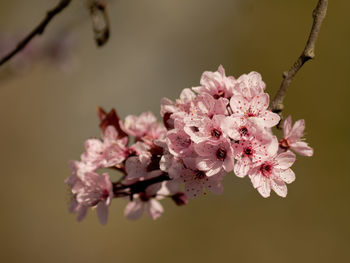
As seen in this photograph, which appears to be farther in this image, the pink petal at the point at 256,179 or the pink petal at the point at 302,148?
the pink petal at the point at 302,148

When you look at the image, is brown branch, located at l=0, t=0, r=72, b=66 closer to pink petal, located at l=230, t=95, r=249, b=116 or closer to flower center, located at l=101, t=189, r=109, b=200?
flower center, located at l=101, t=189, r=109, b=200

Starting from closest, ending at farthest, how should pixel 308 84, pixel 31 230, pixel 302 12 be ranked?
pixel 31 230
pixel 308 84
pixel 302 12

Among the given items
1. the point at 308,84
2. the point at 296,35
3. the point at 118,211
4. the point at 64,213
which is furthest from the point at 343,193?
the point at 64,213

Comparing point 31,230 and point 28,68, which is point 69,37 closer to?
point 28,68

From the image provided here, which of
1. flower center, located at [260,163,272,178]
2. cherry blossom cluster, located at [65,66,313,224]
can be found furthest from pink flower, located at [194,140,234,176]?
flower center, located at [260,163,272,178]

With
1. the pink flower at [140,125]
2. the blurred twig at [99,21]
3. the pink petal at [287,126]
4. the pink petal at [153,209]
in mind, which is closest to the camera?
the pink petal at [287,126]

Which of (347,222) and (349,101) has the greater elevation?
(349,101)

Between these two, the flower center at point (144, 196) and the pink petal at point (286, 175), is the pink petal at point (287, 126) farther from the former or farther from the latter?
the flower center at point (144, 196)

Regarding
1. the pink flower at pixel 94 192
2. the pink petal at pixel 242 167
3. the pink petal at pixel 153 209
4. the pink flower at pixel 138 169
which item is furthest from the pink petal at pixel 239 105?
the pink petal at pixel 153 209

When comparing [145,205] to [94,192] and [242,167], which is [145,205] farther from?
[242,167]
